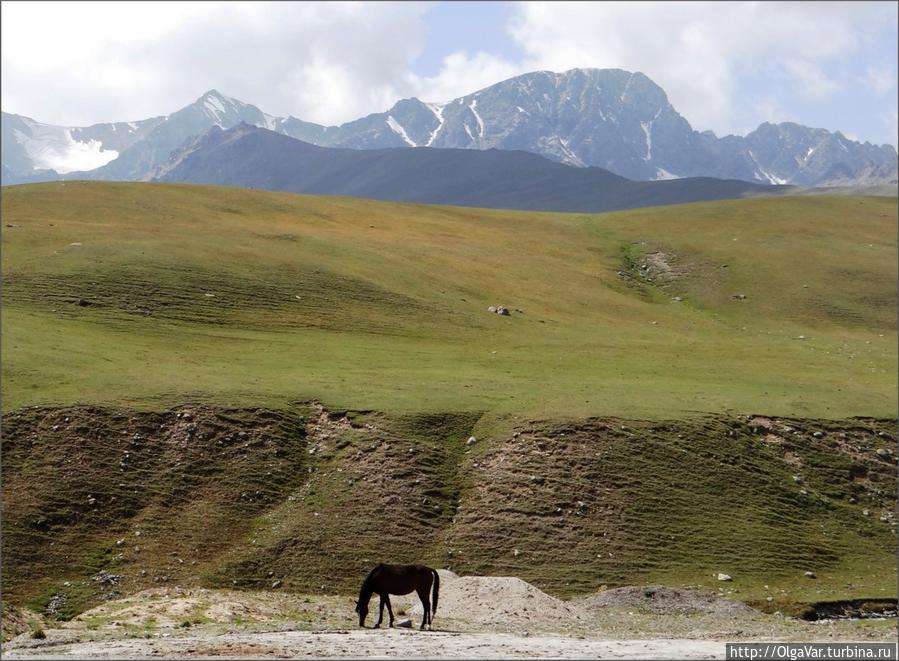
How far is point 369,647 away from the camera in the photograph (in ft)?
68.2

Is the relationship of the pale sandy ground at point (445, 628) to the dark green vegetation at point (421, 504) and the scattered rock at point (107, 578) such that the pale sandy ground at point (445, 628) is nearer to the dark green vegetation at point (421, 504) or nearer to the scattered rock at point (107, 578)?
the scattered rock at point (107, 578)

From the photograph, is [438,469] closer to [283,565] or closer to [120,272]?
[283,565]

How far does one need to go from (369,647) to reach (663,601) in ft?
47.0

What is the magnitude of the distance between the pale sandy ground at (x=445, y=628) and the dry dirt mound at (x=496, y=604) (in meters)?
0.03

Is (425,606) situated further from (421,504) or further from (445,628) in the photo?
(421,504)

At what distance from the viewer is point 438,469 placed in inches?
1592

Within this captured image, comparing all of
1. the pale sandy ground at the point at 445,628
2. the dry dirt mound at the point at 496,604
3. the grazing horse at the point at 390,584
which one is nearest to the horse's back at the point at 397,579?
the grazing horse at the point at 390,584

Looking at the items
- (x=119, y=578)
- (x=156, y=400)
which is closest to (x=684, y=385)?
(x=156, y=400)

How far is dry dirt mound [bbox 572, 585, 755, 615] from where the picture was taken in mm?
31609

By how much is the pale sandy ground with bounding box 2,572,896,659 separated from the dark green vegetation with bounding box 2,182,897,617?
266 cm

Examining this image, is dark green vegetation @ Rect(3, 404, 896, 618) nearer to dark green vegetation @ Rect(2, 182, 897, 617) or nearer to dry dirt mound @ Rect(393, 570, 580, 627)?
dark green vegetation @ Rect(2, 182, 897, 617)

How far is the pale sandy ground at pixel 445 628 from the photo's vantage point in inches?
812

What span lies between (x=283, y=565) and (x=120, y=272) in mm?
38989

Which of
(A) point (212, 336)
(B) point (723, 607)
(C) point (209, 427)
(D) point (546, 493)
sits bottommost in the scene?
(B) point (723, 607)
